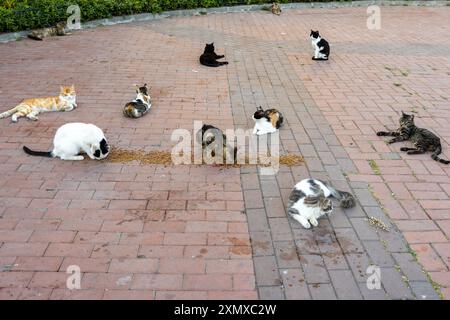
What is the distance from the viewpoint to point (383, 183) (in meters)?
5.51

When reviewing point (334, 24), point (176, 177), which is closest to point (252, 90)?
point (176, 177)

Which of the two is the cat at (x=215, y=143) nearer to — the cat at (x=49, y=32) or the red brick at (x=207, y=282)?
the red brick at (x=207, y=282)

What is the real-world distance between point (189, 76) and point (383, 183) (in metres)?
5.21

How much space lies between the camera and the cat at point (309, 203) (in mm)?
4637

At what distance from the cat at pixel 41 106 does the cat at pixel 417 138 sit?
5.44 meters

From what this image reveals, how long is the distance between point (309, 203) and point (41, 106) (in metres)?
5.08

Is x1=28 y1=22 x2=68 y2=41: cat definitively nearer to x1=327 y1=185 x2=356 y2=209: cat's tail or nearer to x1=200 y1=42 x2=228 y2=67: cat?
x1=200 y1=42 x2=228 y2=67: cat

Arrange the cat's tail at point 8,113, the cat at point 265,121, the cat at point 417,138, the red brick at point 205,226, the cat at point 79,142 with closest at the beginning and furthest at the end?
1. the red brick at point 205,226
2. the cat at point 79,142
3. the cat at point 417,138
4. the cat at point 265,121
5. the cat's tail at point 8,113

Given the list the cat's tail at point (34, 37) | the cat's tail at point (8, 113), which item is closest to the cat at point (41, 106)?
the cat's tail at point (8, 113)

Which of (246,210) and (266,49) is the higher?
(266,49)

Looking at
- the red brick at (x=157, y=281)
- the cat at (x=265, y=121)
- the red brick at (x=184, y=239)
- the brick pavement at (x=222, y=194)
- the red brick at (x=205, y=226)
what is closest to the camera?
the red brick at (x=157, y=281)

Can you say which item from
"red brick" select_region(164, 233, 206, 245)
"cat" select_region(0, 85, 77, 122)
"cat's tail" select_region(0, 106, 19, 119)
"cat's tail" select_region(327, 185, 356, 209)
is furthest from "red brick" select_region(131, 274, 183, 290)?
"cat's tail" select_region(0, 106, 19, 119)

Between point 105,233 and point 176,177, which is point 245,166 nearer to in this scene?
point 176,177

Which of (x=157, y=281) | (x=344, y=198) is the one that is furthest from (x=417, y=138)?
(x=157, y=281)
